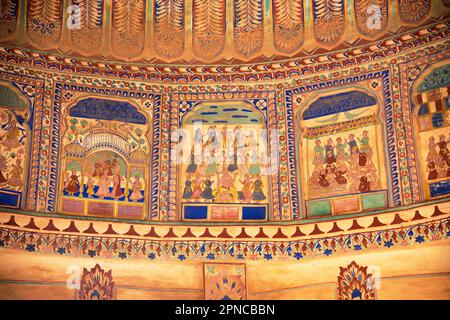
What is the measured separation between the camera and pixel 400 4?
12844 mm

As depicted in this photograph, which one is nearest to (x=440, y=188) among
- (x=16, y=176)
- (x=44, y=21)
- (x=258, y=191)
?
→ (x=258, y=191)

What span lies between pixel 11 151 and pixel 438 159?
6.50m

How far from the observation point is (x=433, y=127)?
12.2 m

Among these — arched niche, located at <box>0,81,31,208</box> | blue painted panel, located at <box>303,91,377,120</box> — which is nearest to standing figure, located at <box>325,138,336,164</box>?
blue painted panel, located at <box>303,91,377,120</box>

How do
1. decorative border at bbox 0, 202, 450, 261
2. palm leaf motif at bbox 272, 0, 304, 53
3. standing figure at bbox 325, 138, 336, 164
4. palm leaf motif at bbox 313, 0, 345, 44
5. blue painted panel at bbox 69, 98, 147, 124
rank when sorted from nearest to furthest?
1. decorative border at bbox 0, 202, 450, 261
2. standing figure at bbox 325, 138, 336, 164
3. blue painted panel at bbox 69, 98, 147, 124
4. palm leaf motif at bbox 313, 0, 345, 44
5. palm leaf motif at bbox 272, 0, 304, 53

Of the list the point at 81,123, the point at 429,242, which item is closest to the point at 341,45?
the point at 429,242

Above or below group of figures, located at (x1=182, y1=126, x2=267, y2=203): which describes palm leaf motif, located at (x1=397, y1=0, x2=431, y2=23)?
above

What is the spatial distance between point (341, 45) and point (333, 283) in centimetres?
388

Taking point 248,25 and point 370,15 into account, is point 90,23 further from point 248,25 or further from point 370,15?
point 370,15

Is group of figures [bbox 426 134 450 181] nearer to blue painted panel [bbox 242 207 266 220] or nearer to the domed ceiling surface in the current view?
the domed ceiling surface

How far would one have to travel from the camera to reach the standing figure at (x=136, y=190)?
12.8m

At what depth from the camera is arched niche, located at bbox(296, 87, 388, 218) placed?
12469mm

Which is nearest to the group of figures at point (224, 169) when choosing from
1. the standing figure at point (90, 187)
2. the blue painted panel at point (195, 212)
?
the blue painted panel at point (195, 212)

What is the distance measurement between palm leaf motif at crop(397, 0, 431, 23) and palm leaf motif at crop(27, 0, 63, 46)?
18.2 feet
